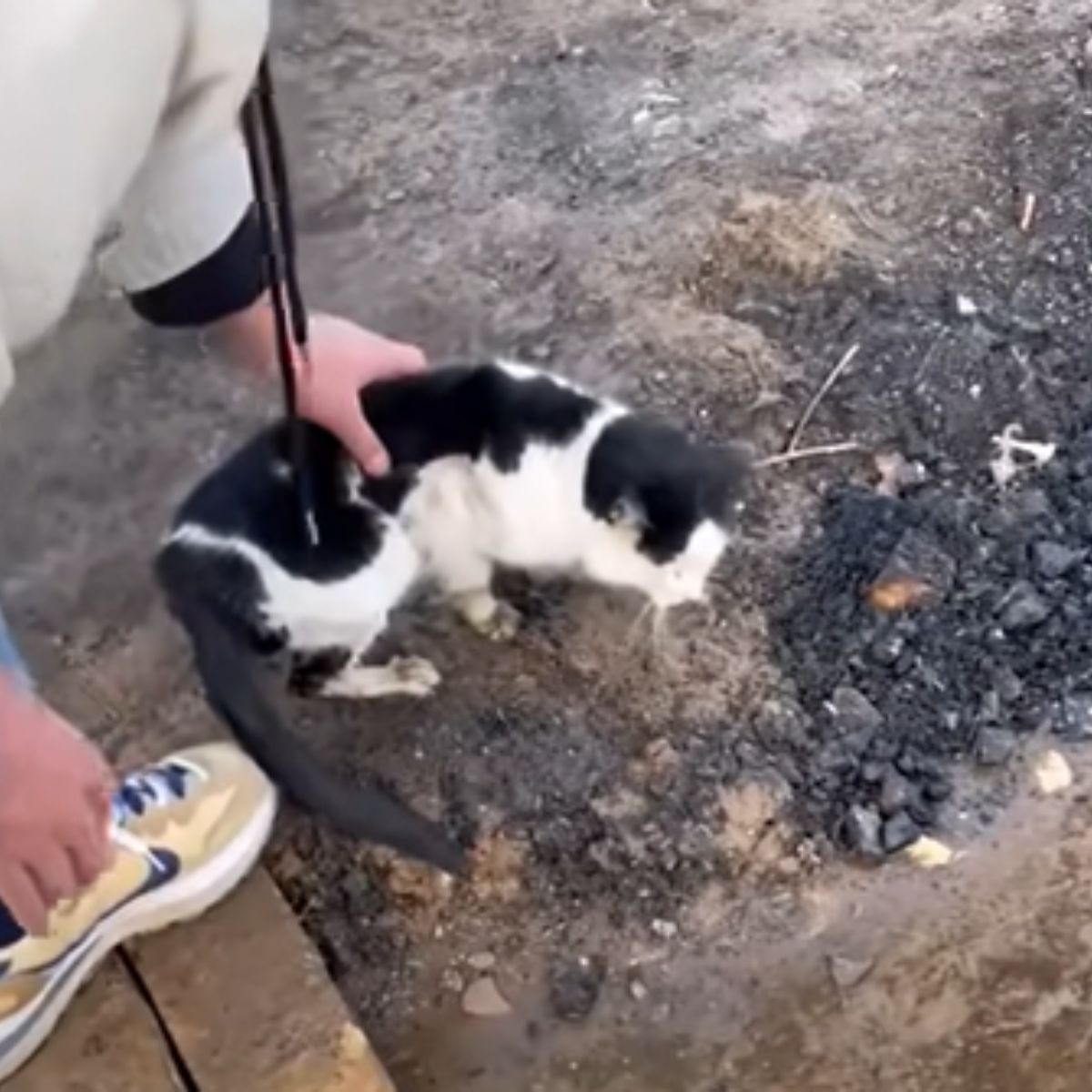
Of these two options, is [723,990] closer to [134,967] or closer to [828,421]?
[134,967]

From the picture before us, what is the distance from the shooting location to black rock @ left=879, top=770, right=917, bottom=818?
214cm

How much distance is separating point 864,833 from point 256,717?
1.75 ft

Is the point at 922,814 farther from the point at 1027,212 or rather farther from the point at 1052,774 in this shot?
the point at 1027,212

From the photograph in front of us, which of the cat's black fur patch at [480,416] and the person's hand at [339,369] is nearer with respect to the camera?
the person's hand at [339,369]

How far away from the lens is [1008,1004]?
2.03 metres

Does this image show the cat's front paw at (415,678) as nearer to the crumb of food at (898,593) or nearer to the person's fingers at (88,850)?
the crumb of food at (898,593)

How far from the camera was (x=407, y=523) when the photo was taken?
2143 mm

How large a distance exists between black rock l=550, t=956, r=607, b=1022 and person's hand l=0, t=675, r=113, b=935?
1.70ft

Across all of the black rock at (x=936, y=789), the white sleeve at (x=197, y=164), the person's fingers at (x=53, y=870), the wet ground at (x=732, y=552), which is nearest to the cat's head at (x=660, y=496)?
the wet ground at (x=732, y=552)

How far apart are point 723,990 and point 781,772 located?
214 mm

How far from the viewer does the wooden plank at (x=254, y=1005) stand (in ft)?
6.23

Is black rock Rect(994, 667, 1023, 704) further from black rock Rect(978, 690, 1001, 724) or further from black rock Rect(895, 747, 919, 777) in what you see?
black rock Rect(895, 747, 919, 777)

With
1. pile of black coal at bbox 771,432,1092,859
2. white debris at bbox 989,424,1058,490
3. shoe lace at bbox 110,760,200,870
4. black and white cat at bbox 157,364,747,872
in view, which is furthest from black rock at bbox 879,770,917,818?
shoe lace at bbox 110,760,200,870

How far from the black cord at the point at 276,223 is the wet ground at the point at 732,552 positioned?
474 mm
